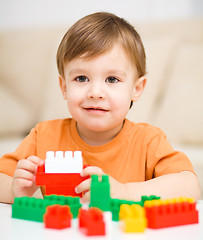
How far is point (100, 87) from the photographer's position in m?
1.03

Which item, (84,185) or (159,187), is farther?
(159,187)

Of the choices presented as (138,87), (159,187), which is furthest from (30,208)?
(138,87)

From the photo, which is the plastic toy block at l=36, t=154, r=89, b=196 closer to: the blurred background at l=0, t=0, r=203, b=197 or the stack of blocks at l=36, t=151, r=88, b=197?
the stack of blocks at l=36, t=151, r=88, b=197

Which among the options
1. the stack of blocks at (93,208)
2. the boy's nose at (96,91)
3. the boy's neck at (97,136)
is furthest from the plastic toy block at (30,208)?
the boy's neck at (97,136)

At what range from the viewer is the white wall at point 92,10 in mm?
1898

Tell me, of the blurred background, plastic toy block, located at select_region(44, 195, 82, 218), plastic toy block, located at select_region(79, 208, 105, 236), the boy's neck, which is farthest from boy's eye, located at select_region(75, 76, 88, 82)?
the blurred background

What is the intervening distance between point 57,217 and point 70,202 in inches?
3.6

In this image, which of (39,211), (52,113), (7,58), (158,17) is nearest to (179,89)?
(158,17)

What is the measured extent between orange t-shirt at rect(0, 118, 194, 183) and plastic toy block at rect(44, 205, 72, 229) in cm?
51

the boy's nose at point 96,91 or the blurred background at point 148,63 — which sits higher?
the blurred background at point 148,63

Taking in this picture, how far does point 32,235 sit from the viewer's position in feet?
1.97

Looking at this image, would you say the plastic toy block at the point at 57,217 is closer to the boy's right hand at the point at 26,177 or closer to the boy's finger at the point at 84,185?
the boy's finger at the point at 84,185

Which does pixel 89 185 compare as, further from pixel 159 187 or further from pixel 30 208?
pixel 159 187

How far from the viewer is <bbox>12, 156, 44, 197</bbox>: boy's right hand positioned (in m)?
0.88
